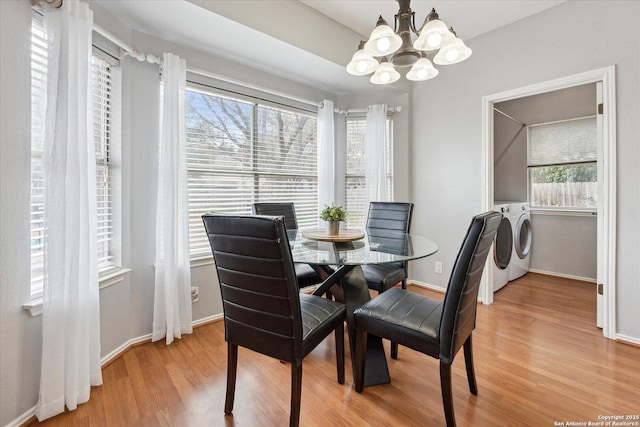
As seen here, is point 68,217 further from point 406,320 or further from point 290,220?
point 406,320

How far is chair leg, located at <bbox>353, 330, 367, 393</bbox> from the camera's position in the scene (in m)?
1.60

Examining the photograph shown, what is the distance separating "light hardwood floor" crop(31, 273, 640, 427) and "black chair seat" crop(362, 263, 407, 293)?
466mm

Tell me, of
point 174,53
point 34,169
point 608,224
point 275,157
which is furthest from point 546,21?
point 34,169

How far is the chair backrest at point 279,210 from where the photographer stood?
261cm

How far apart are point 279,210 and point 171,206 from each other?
3.04ft

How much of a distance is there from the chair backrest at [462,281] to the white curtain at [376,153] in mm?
2090

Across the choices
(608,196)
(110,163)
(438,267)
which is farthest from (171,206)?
(608,196)

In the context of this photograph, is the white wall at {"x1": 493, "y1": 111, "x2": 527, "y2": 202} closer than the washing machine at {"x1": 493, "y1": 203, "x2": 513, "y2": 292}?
No

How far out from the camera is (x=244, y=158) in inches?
113

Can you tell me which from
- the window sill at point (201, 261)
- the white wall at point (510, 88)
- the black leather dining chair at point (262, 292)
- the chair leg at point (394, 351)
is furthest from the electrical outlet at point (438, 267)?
the window sill at point (201, 261)

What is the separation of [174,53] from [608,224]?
372cm

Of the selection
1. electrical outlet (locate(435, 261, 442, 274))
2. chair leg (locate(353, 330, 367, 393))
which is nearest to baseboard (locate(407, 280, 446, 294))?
electrical outlet (locate(435, 261, 442, 274))

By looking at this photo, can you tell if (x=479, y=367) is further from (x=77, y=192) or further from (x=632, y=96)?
(x=77, y=192)

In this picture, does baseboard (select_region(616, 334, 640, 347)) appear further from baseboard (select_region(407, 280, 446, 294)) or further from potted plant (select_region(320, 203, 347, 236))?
potted plant (select_region(320, 203, 347, 236))
